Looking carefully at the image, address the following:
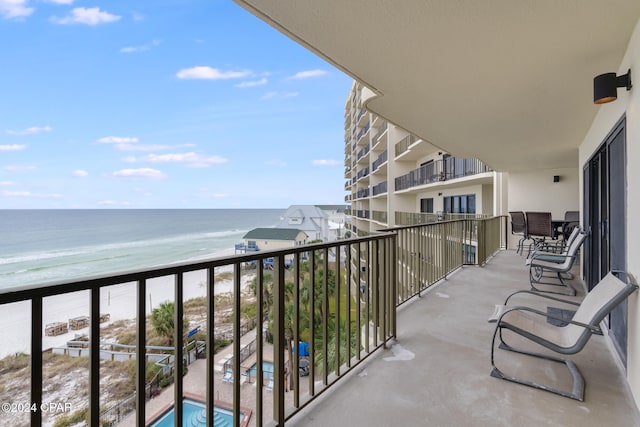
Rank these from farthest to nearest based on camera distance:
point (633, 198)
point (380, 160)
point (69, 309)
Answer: point (380, 160) < point (633, 198) < point (69, 309)

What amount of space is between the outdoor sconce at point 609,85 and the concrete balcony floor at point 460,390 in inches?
76.2

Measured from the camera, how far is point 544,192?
857cm

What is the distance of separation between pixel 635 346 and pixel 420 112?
2587 millimetres

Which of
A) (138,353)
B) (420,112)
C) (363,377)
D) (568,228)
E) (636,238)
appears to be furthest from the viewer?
(568,228)

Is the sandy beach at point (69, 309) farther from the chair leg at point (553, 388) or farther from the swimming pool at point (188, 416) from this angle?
the chair leg at point (553, 388)

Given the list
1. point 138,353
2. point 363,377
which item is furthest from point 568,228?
point 138,353

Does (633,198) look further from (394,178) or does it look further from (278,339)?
(394,178)

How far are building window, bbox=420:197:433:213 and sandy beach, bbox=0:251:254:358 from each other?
16502 millimetres

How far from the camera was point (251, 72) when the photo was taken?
38719 mm

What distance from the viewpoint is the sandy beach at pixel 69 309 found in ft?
2.80

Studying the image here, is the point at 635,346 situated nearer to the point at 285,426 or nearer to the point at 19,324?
the point at 285,426

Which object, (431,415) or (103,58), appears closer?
(431,415)

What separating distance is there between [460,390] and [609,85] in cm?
227

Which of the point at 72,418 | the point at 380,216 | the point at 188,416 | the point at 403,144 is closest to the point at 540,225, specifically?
the point at 188,416
